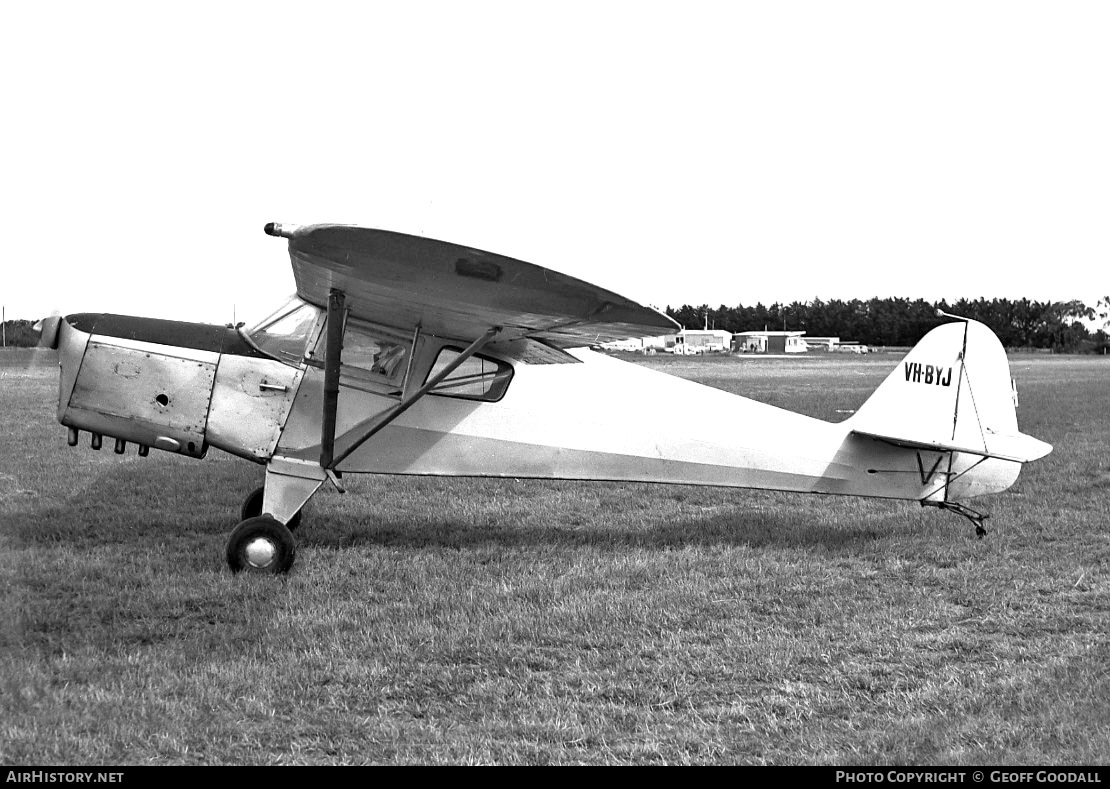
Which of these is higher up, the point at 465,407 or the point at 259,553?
the point at 465,407

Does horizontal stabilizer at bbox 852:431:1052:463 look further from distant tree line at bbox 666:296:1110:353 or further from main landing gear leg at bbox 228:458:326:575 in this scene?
distant tree line at bbox 666:296:1110:353

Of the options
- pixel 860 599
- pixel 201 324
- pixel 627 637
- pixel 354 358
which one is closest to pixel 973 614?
pixel 860 599

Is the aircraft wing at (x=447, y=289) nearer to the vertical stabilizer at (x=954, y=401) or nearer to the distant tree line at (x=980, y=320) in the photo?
the vertical stabilizer at (x=954, y=401)

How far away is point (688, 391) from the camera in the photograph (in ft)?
25.3

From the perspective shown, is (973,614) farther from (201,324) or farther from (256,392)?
(201,324)

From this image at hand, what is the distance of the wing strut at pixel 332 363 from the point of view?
256 inches

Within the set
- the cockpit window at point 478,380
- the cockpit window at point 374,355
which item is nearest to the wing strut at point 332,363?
the cockpit window at point 374,355

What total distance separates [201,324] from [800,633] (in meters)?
4.72

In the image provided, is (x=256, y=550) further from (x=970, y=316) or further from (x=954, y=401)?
(x=970, y=316)

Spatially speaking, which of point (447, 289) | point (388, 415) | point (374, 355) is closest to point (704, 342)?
point (374, 355)

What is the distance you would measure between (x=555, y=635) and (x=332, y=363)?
2.51 m

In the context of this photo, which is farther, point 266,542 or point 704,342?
point 704,342

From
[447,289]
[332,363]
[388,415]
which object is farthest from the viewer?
[388,415]

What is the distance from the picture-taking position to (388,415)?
6848mm
